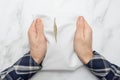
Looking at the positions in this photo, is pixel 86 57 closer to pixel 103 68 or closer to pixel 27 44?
pixel 103 68

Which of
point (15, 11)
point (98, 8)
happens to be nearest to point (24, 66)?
point (15, 11)

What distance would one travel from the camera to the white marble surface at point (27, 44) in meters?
1.00

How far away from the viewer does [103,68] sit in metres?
0.98

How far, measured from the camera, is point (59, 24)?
40.5 inches

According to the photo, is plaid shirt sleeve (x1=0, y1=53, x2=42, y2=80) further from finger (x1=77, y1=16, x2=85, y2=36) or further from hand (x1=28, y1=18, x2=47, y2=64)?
finger (x1=77, y1=16, x2=85, y2=36)

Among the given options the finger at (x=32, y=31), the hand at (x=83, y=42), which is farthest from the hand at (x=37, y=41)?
the hand at (x=83, y=42)

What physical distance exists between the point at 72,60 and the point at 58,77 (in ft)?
0.25

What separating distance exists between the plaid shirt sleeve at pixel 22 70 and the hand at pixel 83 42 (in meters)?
0.15

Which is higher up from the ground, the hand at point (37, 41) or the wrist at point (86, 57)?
the hand at point (37, 41)

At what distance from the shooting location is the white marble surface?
1.00m

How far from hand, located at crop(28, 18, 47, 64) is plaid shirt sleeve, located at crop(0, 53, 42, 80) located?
23 millimetres

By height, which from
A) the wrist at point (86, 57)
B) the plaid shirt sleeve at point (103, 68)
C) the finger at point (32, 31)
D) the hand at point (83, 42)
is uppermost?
the finger at point (32, 31)

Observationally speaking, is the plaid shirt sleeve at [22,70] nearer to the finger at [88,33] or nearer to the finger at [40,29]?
the finger at [40,29]

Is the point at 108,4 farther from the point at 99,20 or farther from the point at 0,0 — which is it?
the point at 0,0
